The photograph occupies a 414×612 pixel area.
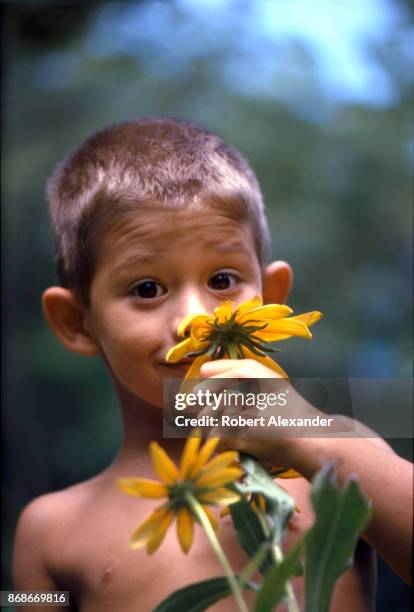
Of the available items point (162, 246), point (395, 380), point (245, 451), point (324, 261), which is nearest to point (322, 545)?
point (245, 451)

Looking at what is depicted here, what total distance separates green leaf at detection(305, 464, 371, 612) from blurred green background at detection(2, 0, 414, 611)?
2.34 ft

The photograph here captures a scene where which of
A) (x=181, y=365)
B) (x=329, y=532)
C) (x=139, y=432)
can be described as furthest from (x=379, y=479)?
(x=139, y=432)

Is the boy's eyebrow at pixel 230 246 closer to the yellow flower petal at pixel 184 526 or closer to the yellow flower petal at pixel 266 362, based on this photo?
the yellow flower petal at pixel 266 362

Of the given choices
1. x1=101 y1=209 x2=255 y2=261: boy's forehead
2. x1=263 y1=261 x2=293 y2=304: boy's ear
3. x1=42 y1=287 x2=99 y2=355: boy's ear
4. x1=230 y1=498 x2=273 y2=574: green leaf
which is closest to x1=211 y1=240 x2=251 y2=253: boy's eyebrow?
x1=101 y1=209 x2=255 y2=261: boy's forehead

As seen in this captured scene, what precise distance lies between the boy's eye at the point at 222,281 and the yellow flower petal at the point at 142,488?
31cm

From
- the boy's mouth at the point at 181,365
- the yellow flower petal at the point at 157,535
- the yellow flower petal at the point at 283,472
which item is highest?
the boy's mouth at the point at 181,365

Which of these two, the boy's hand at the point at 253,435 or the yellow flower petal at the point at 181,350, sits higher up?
the yellow flower petal at the point at 181,350

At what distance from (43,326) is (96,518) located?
22.9 inches

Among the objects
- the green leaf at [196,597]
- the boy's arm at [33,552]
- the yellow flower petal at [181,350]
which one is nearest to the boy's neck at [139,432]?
the boy's arm at [33,552]

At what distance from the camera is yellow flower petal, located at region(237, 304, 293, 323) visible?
58cm

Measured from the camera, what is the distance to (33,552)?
86 cm

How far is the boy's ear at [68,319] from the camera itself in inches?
35.0

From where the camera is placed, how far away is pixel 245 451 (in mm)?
556

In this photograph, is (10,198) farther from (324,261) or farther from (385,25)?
(385,25)
